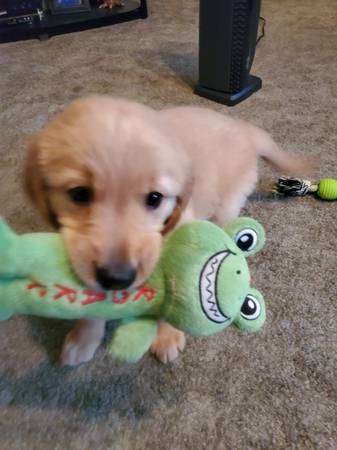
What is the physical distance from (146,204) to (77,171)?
6.2 inches

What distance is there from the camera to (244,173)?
57.7 inches

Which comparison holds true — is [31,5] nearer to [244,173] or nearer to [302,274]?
[244,173]

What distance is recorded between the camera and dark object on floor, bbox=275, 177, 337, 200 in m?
1.61

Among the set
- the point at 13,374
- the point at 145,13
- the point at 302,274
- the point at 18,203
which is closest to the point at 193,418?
the point at 13,374

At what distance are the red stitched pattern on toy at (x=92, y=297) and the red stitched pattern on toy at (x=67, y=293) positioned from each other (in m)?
0.02

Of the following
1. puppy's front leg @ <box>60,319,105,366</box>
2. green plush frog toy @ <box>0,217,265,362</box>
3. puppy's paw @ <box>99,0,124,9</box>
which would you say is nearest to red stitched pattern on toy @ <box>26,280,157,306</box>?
green plush frog toy @ <box>0,217,265,362</box>

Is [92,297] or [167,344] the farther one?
[167,344]

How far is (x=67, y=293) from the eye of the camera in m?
0.78

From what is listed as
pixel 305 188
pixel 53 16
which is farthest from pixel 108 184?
pixel 53 16

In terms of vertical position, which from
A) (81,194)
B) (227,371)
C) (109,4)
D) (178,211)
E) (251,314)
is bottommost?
(227,371)

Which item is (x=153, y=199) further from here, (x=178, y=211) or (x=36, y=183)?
(x=36, y=183)

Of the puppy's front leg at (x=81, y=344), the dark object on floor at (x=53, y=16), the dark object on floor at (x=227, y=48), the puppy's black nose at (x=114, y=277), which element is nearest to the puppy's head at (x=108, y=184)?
the puppy's black nose at (x=114, y=277)

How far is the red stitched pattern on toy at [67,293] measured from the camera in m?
0.78

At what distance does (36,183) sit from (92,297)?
327mm
